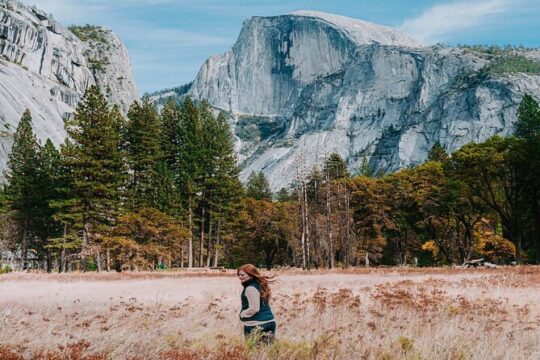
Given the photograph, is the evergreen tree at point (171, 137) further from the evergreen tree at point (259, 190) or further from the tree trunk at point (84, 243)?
the evergreen tree at point (259, 190)

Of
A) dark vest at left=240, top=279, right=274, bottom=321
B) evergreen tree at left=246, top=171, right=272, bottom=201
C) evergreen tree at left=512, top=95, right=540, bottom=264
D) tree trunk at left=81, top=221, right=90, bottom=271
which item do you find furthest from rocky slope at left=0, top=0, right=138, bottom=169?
dark vest at left=240, top=279, right=274, bottom=321

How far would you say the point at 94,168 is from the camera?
43.3 m

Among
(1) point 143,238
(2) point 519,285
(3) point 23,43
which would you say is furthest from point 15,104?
(2) point 519,285

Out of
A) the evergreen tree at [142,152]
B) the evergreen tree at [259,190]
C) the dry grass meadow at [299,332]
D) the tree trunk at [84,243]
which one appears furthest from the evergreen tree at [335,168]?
the dry grass meadow at [299,332]

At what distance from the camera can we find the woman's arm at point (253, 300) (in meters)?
7.26

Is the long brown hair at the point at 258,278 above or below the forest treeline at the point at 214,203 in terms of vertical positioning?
below

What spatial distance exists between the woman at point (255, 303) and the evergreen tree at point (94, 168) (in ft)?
123

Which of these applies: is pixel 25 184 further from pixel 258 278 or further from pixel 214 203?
pixel 258 278

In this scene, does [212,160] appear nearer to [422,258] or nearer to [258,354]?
[422,258]

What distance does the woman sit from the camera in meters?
7.27

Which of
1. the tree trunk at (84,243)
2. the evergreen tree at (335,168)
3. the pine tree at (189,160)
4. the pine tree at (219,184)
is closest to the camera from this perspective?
the tree trunk at (84,243)

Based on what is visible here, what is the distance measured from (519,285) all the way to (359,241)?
42.6 m

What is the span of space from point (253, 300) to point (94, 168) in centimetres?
3874

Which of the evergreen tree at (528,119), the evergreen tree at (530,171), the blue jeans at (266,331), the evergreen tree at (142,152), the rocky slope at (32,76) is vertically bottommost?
the blue jeans at (266,331)
